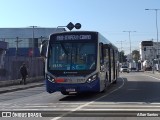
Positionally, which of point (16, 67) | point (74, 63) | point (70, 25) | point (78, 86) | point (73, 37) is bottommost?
point (78, 86)

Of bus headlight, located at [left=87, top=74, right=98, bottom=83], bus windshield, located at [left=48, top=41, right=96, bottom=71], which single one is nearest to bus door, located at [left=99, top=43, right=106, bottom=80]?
bus windshield, located at [left=48, top=41, right=96, bottom=71]

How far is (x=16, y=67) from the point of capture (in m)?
40.7

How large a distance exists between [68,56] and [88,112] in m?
6.35

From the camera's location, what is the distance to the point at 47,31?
111 metres

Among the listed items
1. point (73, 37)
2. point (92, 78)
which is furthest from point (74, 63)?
point (73, 37)

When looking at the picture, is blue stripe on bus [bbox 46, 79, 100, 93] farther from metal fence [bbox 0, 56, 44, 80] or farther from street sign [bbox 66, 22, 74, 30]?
street sign [bbox 66, 22, 74, 30]

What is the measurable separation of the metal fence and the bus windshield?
15.5m

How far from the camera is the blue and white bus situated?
68.3ft

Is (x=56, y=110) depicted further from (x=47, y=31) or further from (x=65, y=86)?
(x=47, y=31)

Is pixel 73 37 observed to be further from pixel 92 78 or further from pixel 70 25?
pixel 70 25

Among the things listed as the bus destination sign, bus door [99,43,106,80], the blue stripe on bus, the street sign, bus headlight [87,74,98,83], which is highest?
the street sign

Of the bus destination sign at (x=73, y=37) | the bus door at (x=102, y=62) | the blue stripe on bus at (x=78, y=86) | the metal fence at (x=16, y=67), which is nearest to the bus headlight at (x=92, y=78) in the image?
the blue stripe on bus at (x=78, y=86)

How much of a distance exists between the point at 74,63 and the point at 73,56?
352mm

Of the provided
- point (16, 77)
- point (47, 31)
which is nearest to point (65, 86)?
point (16, 77)
